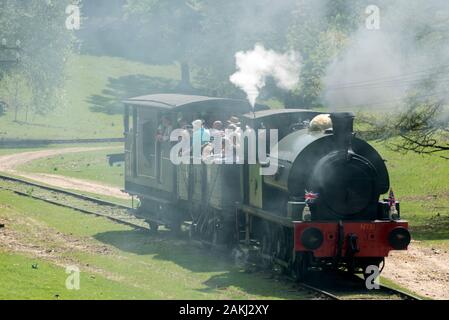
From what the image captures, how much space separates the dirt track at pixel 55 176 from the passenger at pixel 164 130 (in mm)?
10441

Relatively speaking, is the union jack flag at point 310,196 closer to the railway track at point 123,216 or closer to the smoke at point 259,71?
the railway track at point 123,216

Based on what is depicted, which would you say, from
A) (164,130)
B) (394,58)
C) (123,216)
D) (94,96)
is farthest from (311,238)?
(94,96)

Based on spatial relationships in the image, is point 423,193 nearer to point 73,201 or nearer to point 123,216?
point 123,216

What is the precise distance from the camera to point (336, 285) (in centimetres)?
1658

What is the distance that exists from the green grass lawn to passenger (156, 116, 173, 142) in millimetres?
37244

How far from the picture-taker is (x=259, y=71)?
22.0 meters

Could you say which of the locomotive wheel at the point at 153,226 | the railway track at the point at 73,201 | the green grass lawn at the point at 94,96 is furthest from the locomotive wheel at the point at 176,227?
the green grass lawn at the point at 94,96

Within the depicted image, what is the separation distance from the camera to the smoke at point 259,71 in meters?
21.6

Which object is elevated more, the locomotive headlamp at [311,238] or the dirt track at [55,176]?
the locomotive headlamp at [311,238]

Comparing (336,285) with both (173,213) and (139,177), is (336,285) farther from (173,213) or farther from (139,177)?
(139,177)

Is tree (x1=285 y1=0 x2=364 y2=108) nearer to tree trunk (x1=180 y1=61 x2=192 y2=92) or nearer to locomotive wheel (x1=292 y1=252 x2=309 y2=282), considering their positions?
locomotive wheel (x1=292 y1=252 x2=309 y2=282)

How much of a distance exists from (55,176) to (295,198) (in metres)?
25.3

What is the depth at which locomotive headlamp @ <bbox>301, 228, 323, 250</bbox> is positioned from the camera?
15.8 metres
